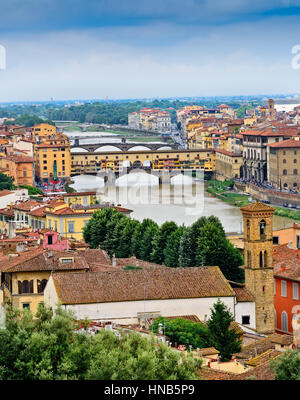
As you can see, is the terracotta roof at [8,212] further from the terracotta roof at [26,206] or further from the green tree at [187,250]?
the green tree at [187,250]

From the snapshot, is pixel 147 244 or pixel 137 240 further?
pixel 137 240

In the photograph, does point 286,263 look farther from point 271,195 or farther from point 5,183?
point 271,195

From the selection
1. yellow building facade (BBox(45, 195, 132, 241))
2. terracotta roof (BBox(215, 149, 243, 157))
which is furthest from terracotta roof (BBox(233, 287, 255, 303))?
terracotta roof (BBox(215, 149, 243, 157))

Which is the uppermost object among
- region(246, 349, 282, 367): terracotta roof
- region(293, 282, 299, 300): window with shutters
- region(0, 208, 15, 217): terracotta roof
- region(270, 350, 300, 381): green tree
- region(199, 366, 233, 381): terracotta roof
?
region(270, 350, 300, 381): green tree

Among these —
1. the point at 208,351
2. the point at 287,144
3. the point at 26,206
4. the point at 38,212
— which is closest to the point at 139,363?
the point at 208,351

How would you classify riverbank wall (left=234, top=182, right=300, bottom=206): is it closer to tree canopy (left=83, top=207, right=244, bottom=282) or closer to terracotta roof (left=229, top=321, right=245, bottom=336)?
tree canopy (left=83, top=207, right=244, bottom=282)

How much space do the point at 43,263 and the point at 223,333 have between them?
4.68 ft

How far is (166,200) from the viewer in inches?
696

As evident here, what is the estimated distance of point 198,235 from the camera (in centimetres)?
824

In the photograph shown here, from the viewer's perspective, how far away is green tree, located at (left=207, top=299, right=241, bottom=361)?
16.9 ft

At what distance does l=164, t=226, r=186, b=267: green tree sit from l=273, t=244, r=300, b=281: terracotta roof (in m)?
0.91

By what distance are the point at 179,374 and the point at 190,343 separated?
150 cm

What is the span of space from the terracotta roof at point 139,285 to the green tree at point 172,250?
2097mm

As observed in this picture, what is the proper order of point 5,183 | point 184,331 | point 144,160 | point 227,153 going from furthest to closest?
1. point 144,160
2. point 227,153
3. point 5,183
4. point 184,331
